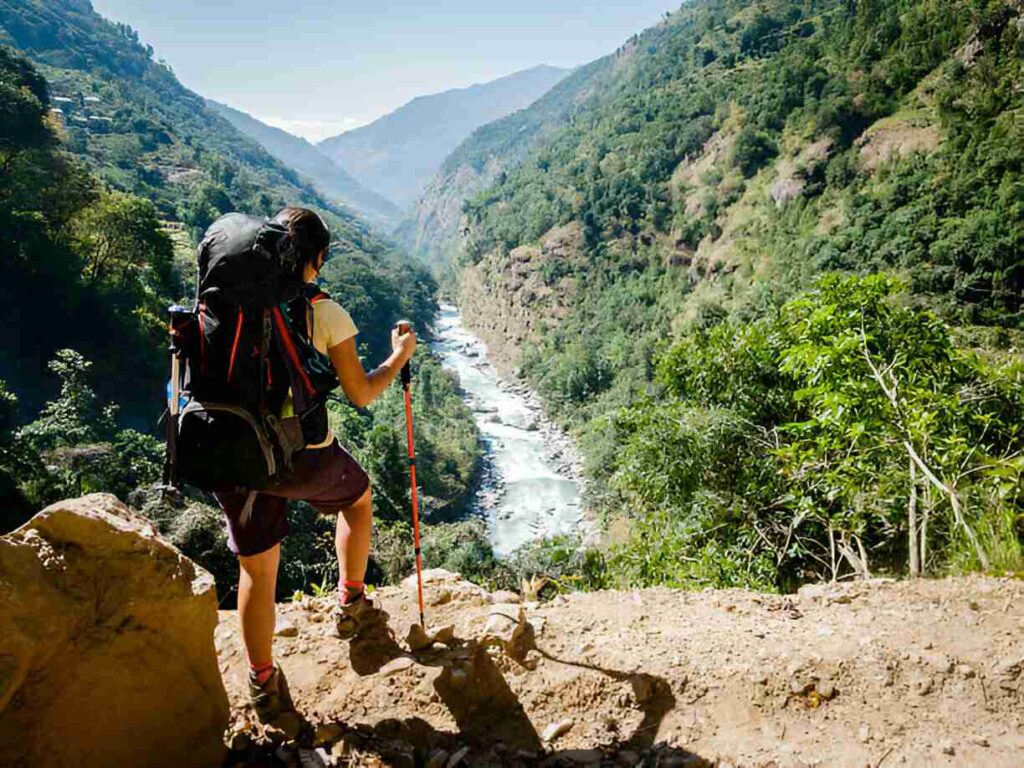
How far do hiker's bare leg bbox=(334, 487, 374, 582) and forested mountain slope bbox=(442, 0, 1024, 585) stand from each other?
97.6 inches

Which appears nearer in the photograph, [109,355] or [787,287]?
[109,355]

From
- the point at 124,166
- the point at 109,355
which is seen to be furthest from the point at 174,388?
the point at 124,166

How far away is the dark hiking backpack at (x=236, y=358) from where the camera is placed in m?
1.83

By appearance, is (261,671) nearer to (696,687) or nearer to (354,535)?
(354,535)

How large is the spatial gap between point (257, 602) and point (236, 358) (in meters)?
0.94

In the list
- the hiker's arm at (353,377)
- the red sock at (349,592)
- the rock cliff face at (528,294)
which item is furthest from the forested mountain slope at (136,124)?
the hiker's arm at (353,377)

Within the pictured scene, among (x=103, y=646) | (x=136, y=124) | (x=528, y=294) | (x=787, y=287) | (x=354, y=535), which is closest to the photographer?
(x=103, y=646)

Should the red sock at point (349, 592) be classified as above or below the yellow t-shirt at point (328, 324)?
below

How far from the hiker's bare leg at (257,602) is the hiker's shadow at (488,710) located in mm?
485

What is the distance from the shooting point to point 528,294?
70.1 metres

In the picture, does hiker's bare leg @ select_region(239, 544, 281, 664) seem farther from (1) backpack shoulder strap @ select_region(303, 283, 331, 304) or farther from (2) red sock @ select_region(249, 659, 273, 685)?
(1) backpack shoulder strap @ select_region(303, 283, 331, 304)

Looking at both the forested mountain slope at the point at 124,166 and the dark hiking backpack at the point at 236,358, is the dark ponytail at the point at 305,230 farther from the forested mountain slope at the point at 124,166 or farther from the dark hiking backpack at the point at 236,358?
the forested mountain slope at the point at 124,166

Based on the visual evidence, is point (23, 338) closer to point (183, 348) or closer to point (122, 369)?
point (122, 369)

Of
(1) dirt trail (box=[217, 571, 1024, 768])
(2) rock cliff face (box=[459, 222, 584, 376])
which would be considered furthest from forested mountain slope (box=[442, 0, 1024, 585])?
(1) dirt trail (box=[217, 571, 1024, 768])
